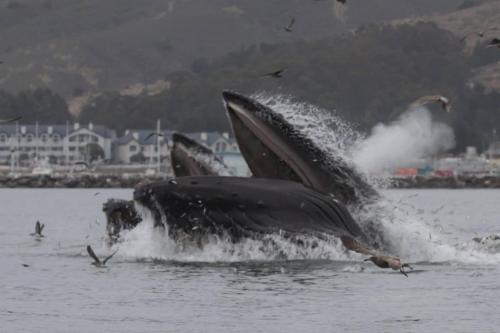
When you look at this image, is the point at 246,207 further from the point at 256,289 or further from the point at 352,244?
the point at 352,244

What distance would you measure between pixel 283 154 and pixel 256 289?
2.11 meters

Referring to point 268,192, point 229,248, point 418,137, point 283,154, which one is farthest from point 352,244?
point 418,137

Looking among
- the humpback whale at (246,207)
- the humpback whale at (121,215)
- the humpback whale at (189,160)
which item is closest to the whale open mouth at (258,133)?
the humpback whale at (246,207)

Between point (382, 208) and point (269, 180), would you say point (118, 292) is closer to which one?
point (269, 180)

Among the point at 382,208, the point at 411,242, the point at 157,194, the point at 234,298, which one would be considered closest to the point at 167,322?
the point at 234,298

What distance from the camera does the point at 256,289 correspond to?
24.0 m

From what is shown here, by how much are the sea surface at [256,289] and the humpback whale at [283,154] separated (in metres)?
1.29

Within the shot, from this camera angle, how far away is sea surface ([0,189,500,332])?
2125 cm

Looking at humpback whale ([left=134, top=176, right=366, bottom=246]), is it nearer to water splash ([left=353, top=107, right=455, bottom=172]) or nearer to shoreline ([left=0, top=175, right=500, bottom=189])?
water splash ([left=353, top=107, right=455, bottom=172])

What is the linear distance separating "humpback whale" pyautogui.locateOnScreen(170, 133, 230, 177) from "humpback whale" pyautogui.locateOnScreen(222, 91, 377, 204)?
3018 millimetres

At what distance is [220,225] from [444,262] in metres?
5.18

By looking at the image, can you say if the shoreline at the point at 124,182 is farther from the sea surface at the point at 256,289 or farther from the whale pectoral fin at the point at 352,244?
the whale pectoral fin at the point at 352,244

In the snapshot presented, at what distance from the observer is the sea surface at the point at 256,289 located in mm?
21250

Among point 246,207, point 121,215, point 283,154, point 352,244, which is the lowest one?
point 352,244
